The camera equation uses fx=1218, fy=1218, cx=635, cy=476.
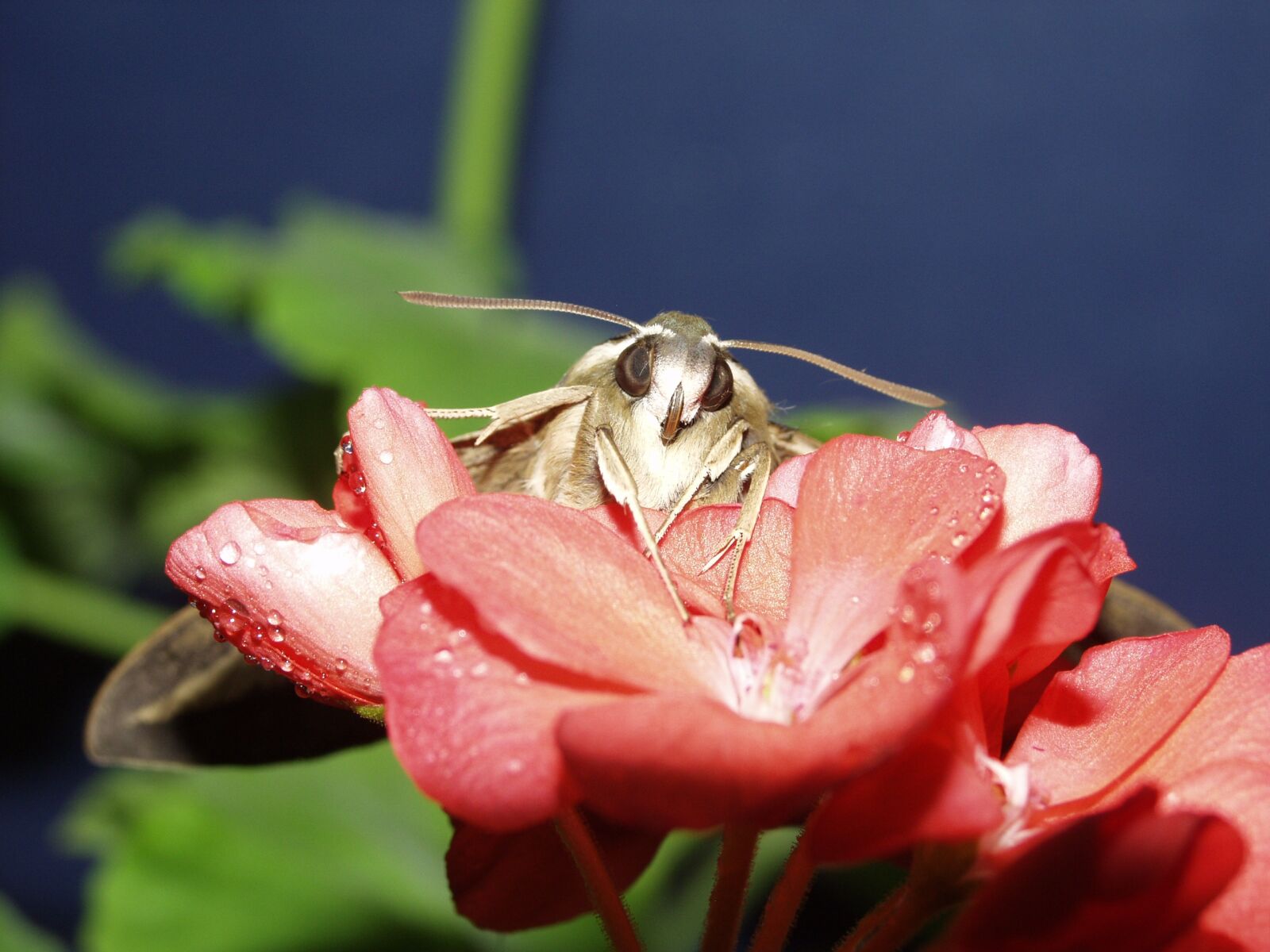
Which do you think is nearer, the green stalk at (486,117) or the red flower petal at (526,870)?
the red flower petal at (526,870)

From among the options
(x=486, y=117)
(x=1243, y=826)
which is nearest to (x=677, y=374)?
(x=1243, y=826)

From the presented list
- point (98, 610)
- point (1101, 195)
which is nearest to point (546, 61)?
point (1101, 195)

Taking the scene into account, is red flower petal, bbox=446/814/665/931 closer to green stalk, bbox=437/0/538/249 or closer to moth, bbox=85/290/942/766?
moth, bbox=85/290/942/766

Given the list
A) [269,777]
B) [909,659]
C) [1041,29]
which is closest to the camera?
[909,659]

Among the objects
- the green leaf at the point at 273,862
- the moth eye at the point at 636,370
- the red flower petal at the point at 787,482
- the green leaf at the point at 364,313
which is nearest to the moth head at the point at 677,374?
the moth eye at the point at 636,370

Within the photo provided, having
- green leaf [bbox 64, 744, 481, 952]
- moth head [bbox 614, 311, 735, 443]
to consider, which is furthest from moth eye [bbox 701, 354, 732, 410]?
green leaf [bbox 64, 744, 481, 952]

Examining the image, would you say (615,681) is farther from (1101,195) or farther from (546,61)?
(546,61)

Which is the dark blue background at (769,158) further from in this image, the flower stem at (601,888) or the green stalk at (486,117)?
the flower stem at (601,888)
